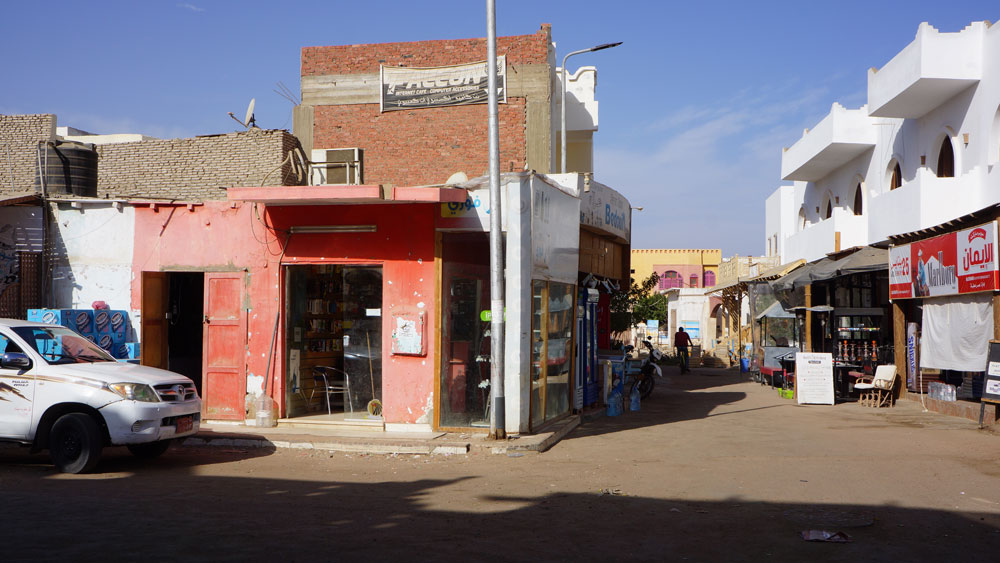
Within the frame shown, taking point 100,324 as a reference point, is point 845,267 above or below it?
above

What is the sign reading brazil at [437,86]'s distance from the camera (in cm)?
1991

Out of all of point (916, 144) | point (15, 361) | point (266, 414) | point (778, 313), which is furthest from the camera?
point (778, 313)

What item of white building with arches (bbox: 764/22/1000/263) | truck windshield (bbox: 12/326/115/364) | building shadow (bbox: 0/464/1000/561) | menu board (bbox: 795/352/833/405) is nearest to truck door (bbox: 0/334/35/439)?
truck windshield (bbox: 12/326/115/364)

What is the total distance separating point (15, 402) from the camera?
9.53m

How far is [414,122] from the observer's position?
20.4 meters

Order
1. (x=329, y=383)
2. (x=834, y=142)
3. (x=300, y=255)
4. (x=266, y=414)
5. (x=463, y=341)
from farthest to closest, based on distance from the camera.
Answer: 1. (x=834, y=142)
2. (x=329, y=383)
3. (x=300, y=255)
4. (x=266, y=414)
5. (x=463, y=341)

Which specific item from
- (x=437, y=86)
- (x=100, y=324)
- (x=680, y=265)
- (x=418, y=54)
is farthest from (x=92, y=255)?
(x=680, y=265)

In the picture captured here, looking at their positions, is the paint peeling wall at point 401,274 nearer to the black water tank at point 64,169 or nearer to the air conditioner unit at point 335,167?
the air conditioner unit at point 335,167

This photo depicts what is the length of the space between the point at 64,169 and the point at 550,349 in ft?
32.7

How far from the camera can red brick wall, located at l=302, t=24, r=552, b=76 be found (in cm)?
1998

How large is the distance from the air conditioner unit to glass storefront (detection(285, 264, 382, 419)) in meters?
3.55

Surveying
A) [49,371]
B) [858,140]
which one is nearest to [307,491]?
[49,371]

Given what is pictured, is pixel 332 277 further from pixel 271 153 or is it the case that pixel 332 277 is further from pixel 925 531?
pixel 925 531

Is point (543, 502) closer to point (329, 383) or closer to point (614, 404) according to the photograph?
point (329, 383)
